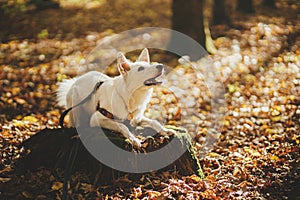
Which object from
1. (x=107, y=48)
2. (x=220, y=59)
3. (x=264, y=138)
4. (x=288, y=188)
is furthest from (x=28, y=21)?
(x=288, y=188)

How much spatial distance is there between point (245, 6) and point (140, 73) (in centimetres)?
1055

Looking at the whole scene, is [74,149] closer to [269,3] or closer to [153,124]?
[153,124]

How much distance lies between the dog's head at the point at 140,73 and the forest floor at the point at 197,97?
1.18 m

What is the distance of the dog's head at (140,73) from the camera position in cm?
432

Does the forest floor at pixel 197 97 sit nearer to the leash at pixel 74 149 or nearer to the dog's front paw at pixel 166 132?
the leash at pixel 74 149

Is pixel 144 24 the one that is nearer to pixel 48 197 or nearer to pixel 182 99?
pixel 182 99

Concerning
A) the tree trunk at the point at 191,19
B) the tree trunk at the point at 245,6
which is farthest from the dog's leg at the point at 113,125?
the tree trunk at the point at 245,6

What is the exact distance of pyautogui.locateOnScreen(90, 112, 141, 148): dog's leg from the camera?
474 cm

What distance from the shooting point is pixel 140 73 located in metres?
4.39

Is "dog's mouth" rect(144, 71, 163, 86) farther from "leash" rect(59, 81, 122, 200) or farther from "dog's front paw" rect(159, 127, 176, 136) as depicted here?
"dog's front paw" rect(159, 127, 176, 136)

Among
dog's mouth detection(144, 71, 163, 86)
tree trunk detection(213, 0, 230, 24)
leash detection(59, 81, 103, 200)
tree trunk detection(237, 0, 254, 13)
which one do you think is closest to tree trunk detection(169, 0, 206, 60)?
tree trunk detection(213, 0, 230, 24)

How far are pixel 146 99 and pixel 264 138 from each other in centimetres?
270

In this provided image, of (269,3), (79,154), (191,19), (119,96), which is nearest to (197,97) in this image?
(191,19)

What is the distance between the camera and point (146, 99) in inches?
186
